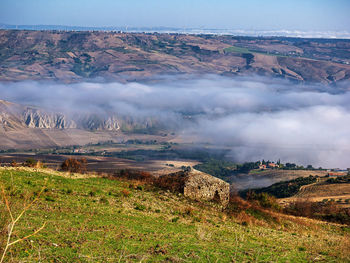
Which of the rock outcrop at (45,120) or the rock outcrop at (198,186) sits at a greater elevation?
the rock outcrop at (198,186)

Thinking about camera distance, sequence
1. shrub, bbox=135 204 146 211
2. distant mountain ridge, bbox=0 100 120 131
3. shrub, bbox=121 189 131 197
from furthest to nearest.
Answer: distant mountain ridge, bbox=0 100 120 131 < shrub, bbox=121 189 131 197 < shrub, bbox=135 204 146 211

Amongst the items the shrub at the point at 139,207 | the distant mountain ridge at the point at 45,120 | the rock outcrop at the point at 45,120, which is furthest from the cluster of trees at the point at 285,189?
the rock outcrop at the point at 45,120

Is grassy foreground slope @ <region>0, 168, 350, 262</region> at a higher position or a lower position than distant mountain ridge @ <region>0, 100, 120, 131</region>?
higher

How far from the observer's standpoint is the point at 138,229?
12.4 m

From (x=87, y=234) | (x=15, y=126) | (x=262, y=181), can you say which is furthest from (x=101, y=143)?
(x=87, y=234)

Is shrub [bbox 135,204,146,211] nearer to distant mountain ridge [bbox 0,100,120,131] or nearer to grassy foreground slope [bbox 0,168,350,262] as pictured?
grassy foreground slope [bbox 0,168,350,262]

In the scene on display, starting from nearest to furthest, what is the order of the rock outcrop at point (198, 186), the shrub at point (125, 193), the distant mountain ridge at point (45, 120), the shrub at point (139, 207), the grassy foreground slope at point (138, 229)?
1. the grassy foreground slope at point (138, 229)
2. the shrub at point (139, 207)
3. the shrub at point (125, 193)
4. the rock outcrop at point (198, 186)
5. the distant mountain ridge at point (45, 120)

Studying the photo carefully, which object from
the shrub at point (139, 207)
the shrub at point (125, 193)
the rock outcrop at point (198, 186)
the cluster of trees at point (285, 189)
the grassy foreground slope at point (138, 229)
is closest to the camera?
the grassy foreground slope at point (138, 229)

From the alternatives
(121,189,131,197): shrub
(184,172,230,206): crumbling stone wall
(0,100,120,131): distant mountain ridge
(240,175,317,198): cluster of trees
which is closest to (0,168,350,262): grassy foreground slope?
(121,189,131,197): shrub

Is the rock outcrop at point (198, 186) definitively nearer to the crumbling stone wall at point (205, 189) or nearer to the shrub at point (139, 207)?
the crumbling stone wall at point (205, 189)

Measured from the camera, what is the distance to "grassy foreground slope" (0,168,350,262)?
8.97 m

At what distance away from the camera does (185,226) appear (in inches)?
560

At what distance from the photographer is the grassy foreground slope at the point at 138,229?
8969 millimetres

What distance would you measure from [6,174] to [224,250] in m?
11.9
